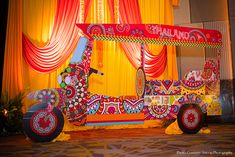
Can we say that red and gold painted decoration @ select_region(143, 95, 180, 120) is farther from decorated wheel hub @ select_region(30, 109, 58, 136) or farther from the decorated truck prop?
decorated wheel hub @ select_region(30, 109, 58, 136)

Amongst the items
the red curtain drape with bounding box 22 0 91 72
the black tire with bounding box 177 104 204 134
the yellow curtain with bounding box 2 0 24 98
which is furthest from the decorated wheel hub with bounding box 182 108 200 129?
the yellow curtain with bounding box 2 0 24 98

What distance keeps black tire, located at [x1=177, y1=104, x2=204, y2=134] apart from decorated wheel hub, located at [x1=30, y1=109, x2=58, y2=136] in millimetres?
1980

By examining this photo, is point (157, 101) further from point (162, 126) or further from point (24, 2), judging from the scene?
point (24, 2)

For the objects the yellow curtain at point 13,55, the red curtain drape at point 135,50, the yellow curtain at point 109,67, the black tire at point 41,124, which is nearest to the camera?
the black tire at point 41,124

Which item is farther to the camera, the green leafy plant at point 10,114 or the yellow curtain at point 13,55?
the yellow curtain at point 13,55

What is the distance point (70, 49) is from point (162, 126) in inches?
107

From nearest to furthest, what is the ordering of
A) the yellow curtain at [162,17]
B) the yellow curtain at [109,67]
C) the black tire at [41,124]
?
the black tire at [41,124] < the yellow curtain at [109,67] < the yellow curtain at [162,17]

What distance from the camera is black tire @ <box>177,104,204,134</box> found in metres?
4.05

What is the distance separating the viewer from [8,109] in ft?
15.3

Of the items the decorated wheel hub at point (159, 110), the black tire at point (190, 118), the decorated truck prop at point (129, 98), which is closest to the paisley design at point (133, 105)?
the decorated truck prop at point (129, 98)

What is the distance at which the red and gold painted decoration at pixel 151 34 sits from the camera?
12.7ft

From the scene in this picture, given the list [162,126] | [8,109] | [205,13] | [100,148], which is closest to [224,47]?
[205,13]

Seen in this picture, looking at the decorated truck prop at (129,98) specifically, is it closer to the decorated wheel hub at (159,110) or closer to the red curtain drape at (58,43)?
the decorated wheel hub at (159,110)

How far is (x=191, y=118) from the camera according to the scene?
4.07 m
